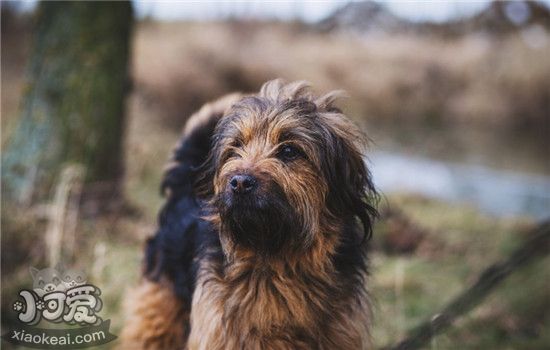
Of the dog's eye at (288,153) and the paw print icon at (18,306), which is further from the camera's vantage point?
the paw print icon at (18,306)

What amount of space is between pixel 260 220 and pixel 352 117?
247cm

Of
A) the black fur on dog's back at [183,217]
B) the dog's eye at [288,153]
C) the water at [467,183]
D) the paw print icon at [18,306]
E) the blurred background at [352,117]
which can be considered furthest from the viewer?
the water at [467,183]

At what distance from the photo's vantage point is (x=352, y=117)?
5.21 m

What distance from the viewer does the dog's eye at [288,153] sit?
3.15 m

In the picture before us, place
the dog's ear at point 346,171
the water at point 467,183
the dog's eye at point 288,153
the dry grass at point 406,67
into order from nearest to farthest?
the dog's eye at point 288,153 → the dog's ear at point 346,171 → the water at point 467,183 → the dry grass at point 406,67

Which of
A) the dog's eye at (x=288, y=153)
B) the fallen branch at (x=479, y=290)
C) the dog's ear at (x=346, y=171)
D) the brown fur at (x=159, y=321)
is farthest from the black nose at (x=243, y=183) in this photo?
the brown fur at (x=159, y=321)

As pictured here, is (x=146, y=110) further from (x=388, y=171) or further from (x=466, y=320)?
(x=466, y=320)

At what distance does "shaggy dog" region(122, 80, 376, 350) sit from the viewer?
3049 millimetres

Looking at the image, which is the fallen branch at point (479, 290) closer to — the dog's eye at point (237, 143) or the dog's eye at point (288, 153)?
the dog's eye at point (288, 153)

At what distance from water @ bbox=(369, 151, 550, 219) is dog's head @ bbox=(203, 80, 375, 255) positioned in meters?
6.82

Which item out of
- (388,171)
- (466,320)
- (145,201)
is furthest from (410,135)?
(466,320)
